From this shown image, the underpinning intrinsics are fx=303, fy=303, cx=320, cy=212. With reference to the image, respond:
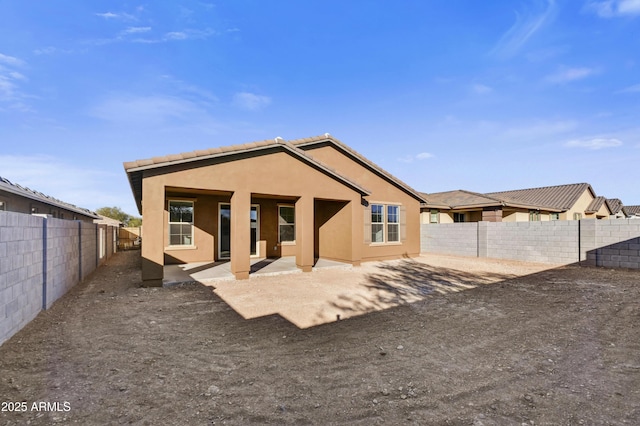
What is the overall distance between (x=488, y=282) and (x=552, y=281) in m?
1.98

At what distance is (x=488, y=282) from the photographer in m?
8.96

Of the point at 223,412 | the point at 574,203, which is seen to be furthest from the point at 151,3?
the point at 574,203

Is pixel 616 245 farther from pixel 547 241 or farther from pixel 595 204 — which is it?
pixel 595 204

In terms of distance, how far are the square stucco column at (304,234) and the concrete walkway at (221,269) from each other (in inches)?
14.6

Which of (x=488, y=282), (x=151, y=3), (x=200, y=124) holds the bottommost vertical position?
(x=488, y=282)

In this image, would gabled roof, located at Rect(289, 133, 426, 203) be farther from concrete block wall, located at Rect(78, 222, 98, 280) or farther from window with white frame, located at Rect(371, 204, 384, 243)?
concrete block wall, located at Rect(78, 222, 98, 280)

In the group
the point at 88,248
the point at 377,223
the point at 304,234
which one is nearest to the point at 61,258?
the point at 88,248

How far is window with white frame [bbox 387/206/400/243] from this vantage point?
14.1 m

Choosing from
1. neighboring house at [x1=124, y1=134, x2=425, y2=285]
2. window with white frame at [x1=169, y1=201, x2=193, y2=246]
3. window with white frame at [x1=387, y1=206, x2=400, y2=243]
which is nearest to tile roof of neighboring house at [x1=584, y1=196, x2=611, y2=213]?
neighboring house at [x1=124, y1=134, x2=425, y2=285]

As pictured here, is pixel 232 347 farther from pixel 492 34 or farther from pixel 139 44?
pixel 492 34

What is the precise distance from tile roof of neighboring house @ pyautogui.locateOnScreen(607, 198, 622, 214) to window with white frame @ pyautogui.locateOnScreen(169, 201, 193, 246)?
37.5m

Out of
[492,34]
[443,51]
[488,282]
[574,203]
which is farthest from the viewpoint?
[574,203]

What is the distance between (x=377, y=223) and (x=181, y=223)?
8187mm

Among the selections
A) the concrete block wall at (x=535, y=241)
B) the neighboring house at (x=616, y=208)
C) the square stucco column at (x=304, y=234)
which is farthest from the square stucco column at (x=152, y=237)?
the neighboring house at (x=616, y=208)
